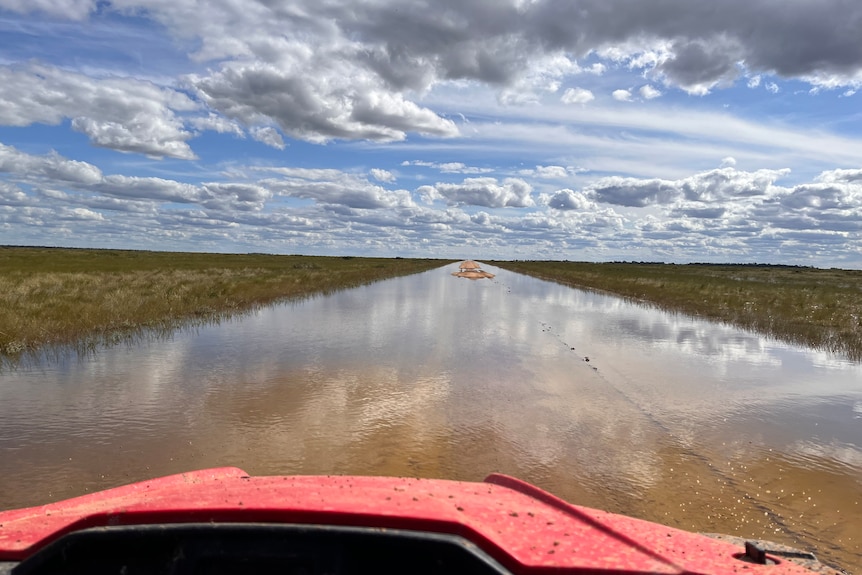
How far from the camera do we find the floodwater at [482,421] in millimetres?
5672

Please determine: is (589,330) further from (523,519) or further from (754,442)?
(523,519)

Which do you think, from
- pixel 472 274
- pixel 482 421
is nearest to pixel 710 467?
pixel 482 421

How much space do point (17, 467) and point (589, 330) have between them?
15533 millimetres

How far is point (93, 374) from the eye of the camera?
10.3 metres

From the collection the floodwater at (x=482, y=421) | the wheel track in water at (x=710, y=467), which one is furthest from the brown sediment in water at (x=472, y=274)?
the wheel track in water at (x=710, y=467)

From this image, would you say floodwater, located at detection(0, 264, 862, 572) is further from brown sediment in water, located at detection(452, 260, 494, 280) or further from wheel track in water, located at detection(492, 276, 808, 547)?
brown sediment in water, located at detection(452, 260, 494, 280)

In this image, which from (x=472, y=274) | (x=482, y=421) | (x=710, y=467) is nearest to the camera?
(x=710, y=467)

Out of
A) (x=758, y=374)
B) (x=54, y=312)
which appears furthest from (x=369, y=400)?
(x=54, y=312)

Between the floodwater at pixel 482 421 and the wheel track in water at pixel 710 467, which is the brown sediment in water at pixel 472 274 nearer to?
the floodwater at pixel 482 421

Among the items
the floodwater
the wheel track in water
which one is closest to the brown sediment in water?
the floodwater

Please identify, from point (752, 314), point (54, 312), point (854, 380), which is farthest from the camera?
point (752, 314)

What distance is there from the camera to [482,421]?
7887 mm

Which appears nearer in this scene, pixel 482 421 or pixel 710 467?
pixel 710 467

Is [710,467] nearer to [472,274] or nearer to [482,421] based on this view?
[482,421]
